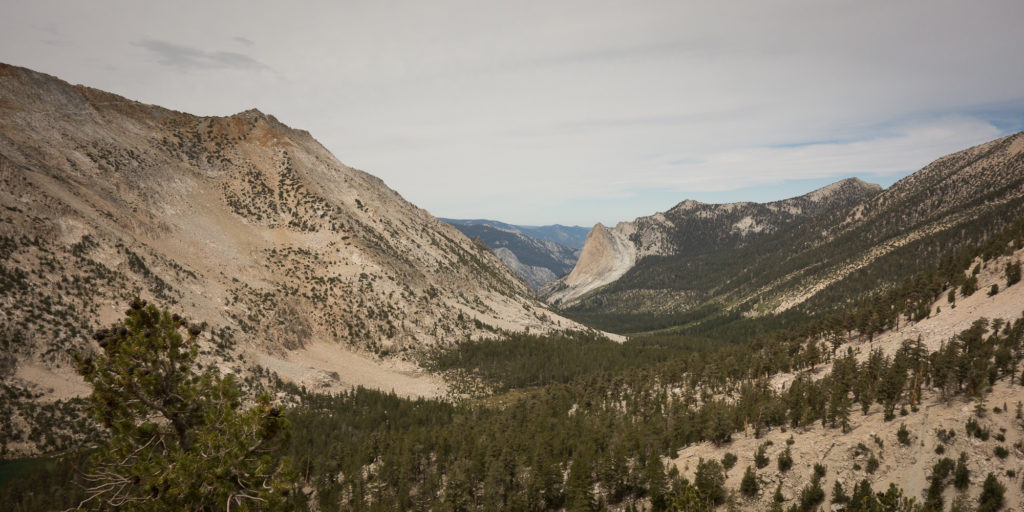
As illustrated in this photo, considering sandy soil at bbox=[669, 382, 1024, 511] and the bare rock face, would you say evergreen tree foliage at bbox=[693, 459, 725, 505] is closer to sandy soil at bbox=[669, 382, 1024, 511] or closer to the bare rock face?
sandy soil at bbox=[669, 382, 1024, 511]

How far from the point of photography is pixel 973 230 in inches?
5655

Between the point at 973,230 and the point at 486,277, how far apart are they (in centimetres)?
16551

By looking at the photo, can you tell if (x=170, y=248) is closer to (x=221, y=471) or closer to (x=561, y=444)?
(x=561, y=444)

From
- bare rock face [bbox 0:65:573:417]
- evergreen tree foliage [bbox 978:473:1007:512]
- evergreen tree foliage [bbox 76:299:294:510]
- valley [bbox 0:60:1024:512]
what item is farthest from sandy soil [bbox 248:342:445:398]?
evergreen tree foliage [bbox 978:473:1007:512]

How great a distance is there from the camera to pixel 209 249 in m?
102

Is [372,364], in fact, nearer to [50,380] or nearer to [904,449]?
[50,380]

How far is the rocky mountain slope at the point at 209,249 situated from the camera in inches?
2660

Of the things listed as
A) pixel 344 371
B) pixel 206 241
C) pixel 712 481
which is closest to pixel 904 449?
pixel 712 481

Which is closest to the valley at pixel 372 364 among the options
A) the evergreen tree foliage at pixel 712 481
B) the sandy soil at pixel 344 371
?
the evergreen tree foliage at pixel 712 481

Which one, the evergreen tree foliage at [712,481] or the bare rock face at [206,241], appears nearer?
the evergreen tree foliage at [712,481]

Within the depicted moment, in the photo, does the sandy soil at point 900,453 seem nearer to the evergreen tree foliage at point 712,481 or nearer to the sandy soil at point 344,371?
the evergreen tree foliage at point 712,481

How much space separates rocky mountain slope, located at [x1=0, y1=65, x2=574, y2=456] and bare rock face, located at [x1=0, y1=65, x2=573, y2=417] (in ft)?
1.13

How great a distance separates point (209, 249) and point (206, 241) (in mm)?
2946

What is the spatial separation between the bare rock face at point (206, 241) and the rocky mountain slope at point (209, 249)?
1.13ft
